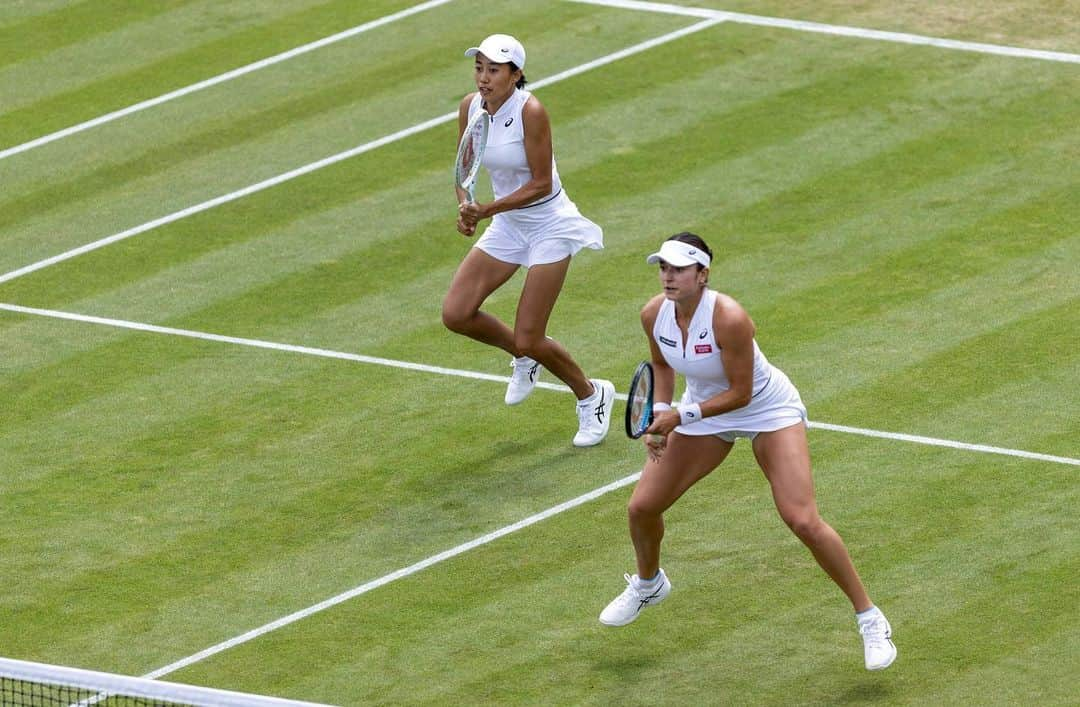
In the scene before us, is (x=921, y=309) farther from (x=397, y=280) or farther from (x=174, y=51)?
(x=174, y=51)

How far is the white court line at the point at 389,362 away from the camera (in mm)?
14031

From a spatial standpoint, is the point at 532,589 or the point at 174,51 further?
the point at 174,51

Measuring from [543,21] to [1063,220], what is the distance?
287 inches

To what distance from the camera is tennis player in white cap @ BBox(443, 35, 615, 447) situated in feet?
45.3

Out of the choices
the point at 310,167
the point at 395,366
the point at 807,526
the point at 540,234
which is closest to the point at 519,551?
the point at 540,234

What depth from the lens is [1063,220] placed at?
1778 centimetres

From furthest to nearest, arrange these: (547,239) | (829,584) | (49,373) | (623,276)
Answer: (623,276) < (49,373) < (547,239) < (829,584)

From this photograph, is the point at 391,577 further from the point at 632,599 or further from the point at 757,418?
the point at 757,418

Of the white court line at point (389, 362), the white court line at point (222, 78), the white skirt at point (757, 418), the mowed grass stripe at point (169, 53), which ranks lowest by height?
the white court line at point (389, 362)

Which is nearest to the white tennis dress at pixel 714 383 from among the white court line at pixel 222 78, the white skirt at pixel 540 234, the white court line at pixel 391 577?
the white court line at pixel 391 577

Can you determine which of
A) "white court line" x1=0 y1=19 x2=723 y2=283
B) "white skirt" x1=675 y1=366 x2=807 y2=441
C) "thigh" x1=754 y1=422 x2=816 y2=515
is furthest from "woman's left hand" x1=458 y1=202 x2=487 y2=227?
"white court line" x1=0 y1=19 x2=723 y2=283

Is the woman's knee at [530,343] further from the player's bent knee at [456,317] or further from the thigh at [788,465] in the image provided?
the thigh at [788,465]

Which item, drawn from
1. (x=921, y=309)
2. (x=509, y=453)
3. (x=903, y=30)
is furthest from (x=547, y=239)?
(x=903, y=30)

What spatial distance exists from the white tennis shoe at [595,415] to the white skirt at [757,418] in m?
2.98
